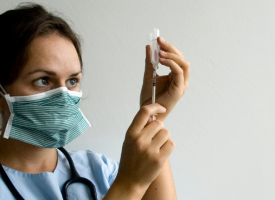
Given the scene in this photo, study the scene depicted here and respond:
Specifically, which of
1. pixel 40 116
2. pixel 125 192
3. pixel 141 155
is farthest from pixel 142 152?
pixel 40 116

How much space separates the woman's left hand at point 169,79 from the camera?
0.88m

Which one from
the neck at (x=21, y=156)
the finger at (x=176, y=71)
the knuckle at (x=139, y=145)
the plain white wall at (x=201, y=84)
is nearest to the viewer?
the knuckle at (x=139, y=145)

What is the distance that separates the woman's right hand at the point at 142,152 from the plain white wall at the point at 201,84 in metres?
0.61

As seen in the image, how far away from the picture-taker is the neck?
1.00 meters

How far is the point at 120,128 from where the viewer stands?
1394 mm

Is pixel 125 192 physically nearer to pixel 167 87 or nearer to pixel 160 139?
pixel 160 139

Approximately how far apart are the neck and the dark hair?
0.24 meters

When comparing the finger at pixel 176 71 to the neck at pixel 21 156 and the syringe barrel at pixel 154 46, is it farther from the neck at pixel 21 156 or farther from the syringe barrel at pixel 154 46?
the neck at pixel 21 156

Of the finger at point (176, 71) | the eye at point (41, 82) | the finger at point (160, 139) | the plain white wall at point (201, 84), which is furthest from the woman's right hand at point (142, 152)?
the plain white wall at point (201, 84)

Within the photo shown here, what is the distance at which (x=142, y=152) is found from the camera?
0.76 metres

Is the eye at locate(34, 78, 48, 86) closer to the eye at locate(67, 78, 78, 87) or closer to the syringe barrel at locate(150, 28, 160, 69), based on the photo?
the eye at locate(67, 78, 78, 87)

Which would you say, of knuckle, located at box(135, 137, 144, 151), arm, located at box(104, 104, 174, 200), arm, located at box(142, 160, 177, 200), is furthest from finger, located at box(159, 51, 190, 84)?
arm, located at box(142, 160, 177, 200)

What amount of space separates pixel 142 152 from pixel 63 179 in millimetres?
468

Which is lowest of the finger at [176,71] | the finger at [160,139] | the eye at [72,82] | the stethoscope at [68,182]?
the stethoscope at [68,182]
